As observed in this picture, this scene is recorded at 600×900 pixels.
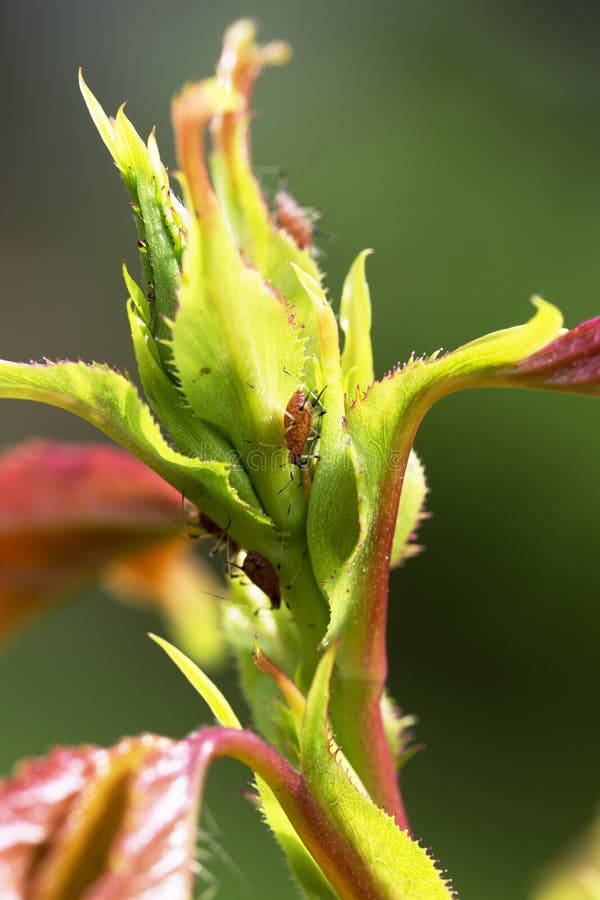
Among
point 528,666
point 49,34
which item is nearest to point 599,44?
point 528,666

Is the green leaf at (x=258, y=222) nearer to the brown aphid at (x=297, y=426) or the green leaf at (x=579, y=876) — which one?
the brown aphid at (x=297, y=426)

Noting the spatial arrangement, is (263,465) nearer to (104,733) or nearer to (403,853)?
(403,853)

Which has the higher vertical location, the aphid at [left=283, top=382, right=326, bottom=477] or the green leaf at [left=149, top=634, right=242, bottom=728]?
the aphid at [left=283, top=382, right=326, bottom=477]

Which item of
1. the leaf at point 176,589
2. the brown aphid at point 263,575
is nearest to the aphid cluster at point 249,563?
the brown aphid at point 263,575

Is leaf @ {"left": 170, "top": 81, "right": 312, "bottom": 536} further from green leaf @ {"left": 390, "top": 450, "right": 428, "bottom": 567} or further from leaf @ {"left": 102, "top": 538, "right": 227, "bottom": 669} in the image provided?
leaf @ {"left": 102, "top": 538, "right": 227, "bottom": 669}

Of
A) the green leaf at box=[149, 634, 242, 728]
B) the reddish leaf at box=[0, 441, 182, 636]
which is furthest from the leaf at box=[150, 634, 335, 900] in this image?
the reddish leaf at box=[0, 441, 182, 636]

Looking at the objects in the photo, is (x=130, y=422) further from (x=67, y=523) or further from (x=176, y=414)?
(x=67, y=523)
